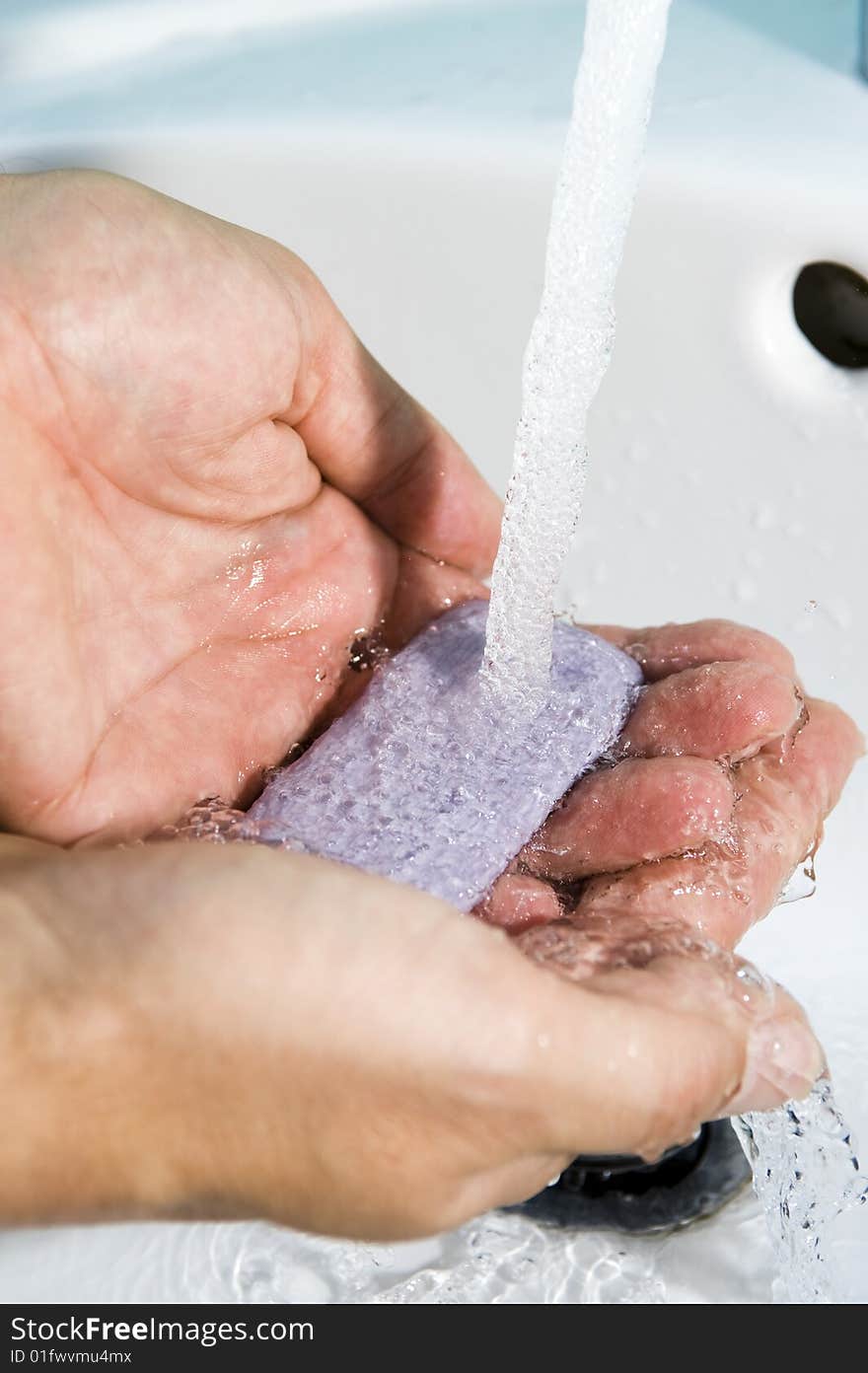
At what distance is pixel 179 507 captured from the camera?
0.64 meters

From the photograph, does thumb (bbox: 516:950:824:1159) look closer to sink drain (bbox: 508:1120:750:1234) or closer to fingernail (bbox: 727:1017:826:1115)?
fingernail (bbox: 727:1017:826:1115)

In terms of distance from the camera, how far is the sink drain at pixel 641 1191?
2.26 feet

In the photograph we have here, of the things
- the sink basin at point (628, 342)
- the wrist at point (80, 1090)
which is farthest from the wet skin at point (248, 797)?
the sink basin at point (628, 342)

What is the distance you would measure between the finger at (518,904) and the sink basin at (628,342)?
8.8 inches

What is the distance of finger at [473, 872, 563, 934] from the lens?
1.80ft

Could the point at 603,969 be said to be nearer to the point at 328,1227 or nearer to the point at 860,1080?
the point at 328,1227

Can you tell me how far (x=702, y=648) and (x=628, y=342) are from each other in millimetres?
223

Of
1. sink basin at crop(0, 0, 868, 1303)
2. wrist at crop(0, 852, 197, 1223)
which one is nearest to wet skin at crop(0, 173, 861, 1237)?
wrist at crop(0, 852, 197, 1223)

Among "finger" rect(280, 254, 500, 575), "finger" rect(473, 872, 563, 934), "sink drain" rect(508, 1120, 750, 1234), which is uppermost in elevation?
"finger" rect(280, 254, 500, 575)

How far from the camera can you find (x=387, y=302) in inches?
32.0

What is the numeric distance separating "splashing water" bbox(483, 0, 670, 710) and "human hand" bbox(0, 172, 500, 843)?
10 centimetres

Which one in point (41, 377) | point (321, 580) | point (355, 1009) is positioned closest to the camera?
point (355, 1009)

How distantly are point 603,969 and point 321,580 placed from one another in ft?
0.97
